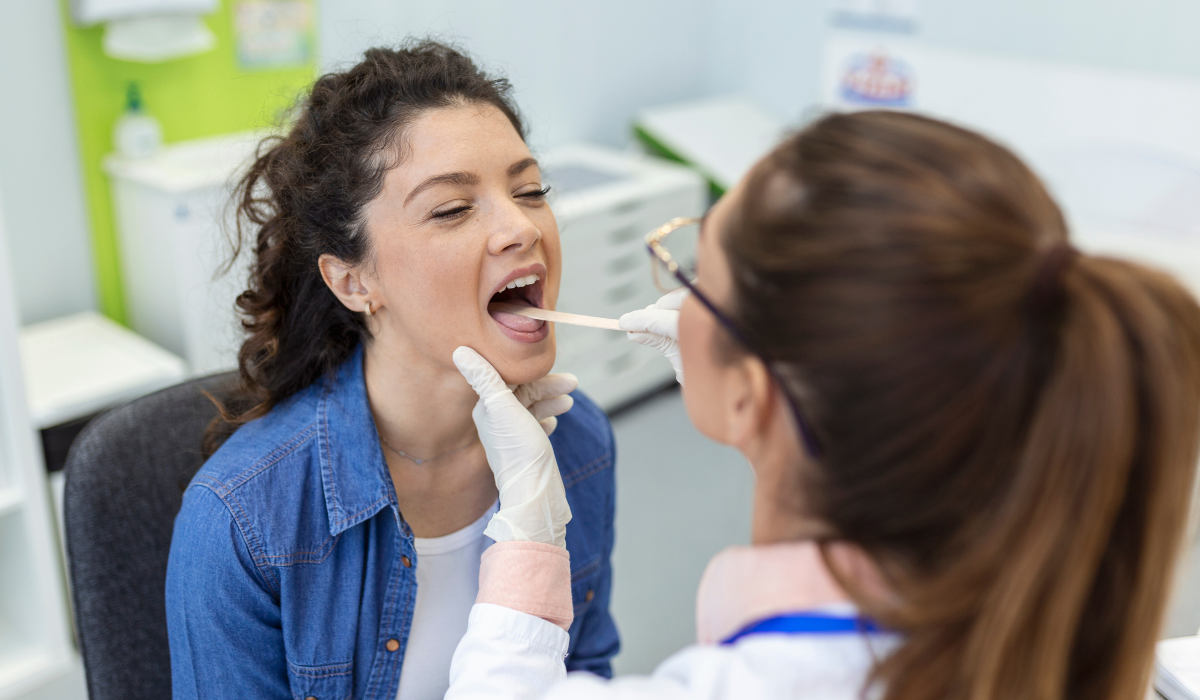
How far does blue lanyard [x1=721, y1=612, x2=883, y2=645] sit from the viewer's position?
1.99 feet

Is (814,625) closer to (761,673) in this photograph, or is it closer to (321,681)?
(761,673)

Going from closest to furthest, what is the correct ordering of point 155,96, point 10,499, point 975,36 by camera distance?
point 10,499 < point 155,96 < point 975,36

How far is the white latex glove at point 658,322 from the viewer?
1105 mm

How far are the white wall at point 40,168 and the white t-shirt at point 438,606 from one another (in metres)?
1.71

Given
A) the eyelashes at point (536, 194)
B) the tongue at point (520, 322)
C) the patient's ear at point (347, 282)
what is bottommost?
the tongue at point (520, 322)

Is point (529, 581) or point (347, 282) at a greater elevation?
point (347, 282)

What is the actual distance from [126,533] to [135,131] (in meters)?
1.54

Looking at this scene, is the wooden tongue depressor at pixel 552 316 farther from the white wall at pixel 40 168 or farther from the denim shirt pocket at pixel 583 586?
the white wall at pixel 40 168

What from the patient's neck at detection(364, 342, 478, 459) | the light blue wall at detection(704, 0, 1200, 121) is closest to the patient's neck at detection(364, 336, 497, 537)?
the patient's neck at detection(364, 342, 478, 459)

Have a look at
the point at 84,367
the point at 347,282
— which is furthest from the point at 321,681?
the point at 84,367

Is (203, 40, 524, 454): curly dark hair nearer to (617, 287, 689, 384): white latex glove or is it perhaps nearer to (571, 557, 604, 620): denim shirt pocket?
(617, 287, 689, 384): white latex glove

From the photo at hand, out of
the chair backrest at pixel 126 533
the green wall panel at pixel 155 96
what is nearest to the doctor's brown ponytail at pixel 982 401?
the chair backrest at pixel 126 533

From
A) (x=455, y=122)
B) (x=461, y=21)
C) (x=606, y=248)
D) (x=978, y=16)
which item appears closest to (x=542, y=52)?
(x=461, y=21)

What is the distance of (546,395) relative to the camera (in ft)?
3.81
